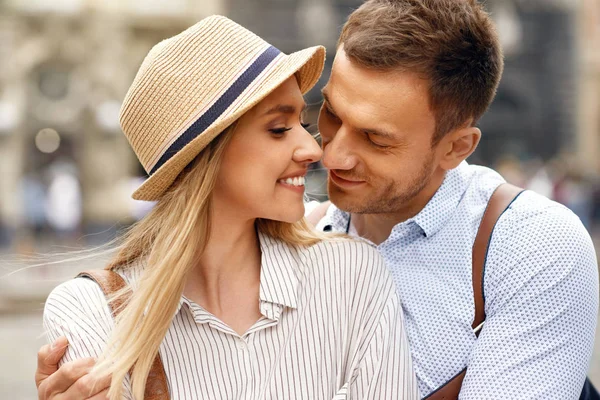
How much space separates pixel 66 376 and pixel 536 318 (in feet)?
3.78

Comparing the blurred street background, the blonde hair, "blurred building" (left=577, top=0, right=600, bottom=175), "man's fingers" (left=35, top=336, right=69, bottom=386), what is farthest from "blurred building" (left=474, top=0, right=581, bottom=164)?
"man's fingers" (left=35, top=336, right=69, bottom=386)

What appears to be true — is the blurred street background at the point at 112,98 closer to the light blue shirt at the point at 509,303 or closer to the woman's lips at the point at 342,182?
the woman's lips at the point at 342,182

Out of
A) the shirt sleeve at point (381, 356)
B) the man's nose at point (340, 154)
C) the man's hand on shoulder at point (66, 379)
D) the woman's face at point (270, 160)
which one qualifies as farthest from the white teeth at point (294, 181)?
the man's hand on shoulder at point (66, 379)

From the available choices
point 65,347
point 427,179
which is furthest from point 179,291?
point 427,179

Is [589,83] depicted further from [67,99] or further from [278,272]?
[278,272]

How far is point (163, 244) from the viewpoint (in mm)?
2143

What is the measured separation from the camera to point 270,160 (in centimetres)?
214

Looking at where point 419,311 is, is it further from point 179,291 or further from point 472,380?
point 179,291

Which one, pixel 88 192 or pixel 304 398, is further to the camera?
pixel 88 192

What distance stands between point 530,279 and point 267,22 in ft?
57.2

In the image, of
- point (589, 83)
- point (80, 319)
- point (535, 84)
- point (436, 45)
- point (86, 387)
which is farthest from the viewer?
point (589, 83)

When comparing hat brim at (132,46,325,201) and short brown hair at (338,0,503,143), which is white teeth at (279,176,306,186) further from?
short brown hair at (338,0,503,143)

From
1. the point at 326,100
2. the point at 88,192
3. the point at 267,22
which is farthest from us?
the point at 267,22

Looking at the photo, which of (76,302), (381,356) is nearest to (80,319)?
(76,302)
